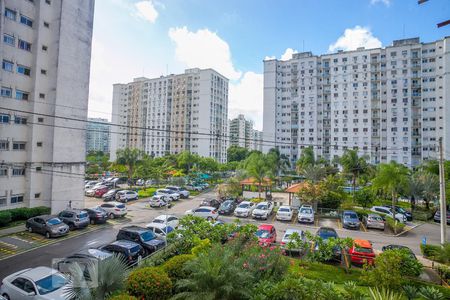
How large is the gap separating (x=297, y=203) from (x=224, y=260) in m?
27.7

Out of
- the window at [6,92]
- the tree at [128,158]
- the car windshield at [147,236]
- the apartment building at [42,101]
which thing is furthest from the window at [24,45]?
the car windshield at [147,236]

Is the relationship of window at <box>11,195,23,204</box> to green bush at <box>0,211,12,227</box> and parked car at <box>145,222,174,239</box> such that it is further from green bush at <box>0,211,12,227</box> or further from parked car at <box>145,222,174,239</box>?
parked car at <box>145,222,174,239</box>

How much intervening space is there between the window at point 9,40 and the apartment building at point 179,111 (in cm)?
5990

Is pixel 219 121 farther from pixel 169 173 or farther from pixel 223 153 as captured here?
pixel 169 173

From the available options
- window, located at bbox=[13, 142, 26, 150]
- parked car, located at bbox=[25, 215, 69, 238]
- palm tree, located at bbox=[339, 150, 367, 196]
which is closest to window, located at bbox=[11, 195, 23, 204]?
window, located at bbox=[13, 142, 26, 150]

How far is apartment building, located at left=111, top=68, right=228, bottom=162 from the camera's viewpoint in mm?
87812

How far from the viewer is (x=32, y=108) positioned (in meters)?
24.5

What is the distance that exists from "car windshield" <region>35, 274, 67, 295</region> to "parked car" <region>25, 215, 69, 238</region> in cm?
1070

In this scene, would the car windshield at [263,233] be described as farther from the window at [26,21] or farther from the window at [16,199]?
the window at [26,21]

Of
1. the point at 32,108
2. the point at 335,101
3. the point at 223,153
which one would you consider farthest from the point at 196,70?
the point at 32,108

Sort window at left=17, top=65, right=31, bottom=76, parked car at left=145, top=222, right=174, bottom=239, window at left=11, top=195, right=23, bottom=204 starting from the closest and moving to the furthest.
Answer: parked car at left=145, top=222, right=174, bottom=239 → window at left=11, top=195, right=23, bottom=204 → window at left=17, top=65, right=31, bottom=76

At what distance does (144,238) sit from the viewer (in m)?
16.1

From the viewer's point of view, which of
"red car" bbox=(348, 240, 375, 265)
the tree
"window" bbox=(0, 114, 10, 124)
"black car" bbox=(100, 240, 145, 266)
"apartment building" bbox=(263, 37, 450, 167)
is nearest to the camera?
"black car" bbox=(100, 240, 145, 266)

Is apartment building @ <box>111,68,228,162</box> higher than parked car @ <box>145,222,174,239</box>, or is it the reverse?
apartment building @ <box>111,68,228,162</box>
